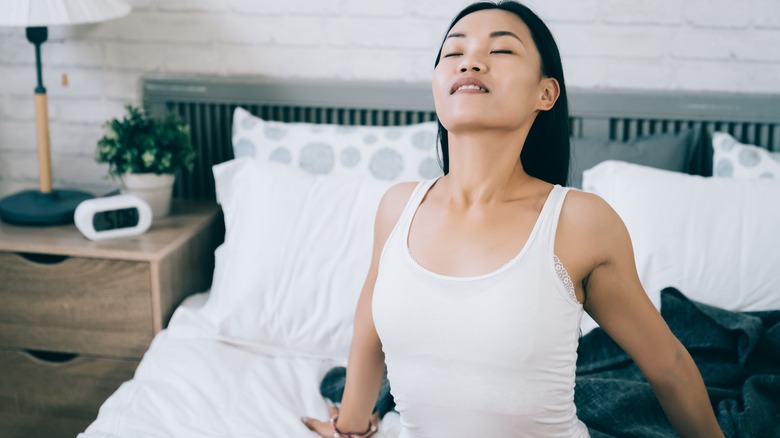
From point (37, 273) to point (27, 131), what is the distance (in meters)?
0.67

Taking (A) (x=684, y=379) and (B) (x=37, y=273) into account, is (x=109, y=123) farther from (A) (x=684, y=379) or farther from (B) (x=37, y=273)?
(A) (x=684, y=379)

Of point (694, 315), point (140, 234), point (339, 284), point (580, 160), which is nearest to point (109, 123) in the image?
point (140, 234)

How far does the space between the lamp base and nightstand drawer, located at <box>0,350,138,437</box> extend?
12.9 inches

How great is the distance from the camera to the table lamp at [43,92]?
1857mm

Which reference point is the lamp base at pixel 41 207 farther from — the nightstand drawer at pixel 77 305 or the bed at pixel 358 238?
the bed at pixel 358 238

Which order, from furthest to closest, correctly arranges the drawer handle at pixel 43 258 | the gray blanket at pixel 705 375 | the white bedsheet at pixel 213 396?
the drawer handle at pixel 43 258 < the white bedsheet at pixel 213 396 < the gray blanket at pixel 705 375

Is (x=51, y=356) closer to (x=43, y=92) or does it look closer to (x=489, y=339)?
→ (x=43, y=92)

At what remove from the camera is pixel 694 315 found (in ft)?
5.05

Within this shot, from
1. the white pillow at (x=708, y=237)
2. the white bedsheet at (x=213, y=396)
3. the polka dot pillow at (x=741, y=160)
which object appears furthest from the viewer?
the polka dot pillow at (x=741, y=160)

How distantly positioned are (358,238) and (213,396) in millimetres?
466

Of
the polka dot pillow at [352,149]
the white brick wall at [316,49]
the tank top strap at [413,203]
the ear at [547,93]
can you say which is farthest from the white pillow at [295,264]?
the ear at [547,93]

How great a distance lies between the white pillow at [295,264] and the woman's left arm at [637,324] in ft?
2.47

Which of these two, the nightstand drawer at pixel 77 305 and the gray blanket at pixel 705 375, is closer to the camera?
the gray blanket at pixel 705 375

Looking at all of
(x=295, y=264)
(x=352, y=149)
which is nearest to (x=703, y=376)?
(x=295, y=264)
